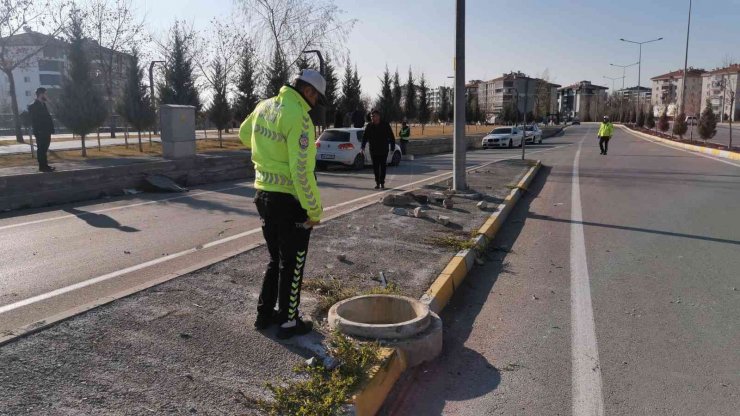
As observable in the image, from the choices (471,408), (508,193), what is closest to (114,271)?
(471,408)

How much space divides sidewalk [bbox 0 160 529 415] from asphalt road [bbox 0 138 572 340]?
41cm

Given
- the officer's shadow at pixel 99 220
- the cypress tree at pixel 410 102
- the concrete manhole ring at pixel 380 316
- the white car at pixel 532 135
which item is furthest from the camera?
the cypress tree at pixel 410 102

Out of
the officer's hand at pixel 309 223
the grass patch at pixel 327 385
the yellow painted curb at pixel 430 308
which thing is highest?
the officer's hand at pixel 309 223

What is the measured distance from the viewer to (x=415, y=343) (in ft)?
12.7

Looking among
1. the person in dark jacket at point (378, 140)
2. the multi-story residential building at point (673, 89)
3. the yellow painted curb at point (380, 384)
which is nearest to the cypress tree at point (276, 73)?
the person in dark jacket at point (378, 140)

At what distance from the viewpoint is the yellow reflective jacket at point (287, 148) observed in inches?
142

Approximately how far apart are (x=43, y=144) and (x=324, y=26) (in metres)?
22.5

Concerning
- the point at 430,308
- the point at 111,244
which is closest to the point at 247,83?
the point at 111,244

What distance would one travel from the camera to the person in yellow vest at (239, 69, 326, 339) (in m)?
3.62

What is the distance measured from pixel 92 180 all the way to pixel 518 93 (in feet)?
49.8

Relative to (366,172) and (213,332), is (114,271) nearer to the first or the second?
(213,332)

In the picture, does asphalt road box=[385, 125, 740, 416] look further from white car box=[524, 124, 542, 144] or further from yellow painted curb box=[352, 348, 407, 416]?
white car box=[524, 124, 542, 144]

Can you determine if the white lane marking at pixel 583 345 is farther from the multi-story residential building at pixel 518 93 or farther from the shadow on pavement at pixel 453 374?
the multi-story residential building at pixel 518 93

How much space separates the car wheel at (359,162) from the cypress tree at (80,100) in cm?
1057
